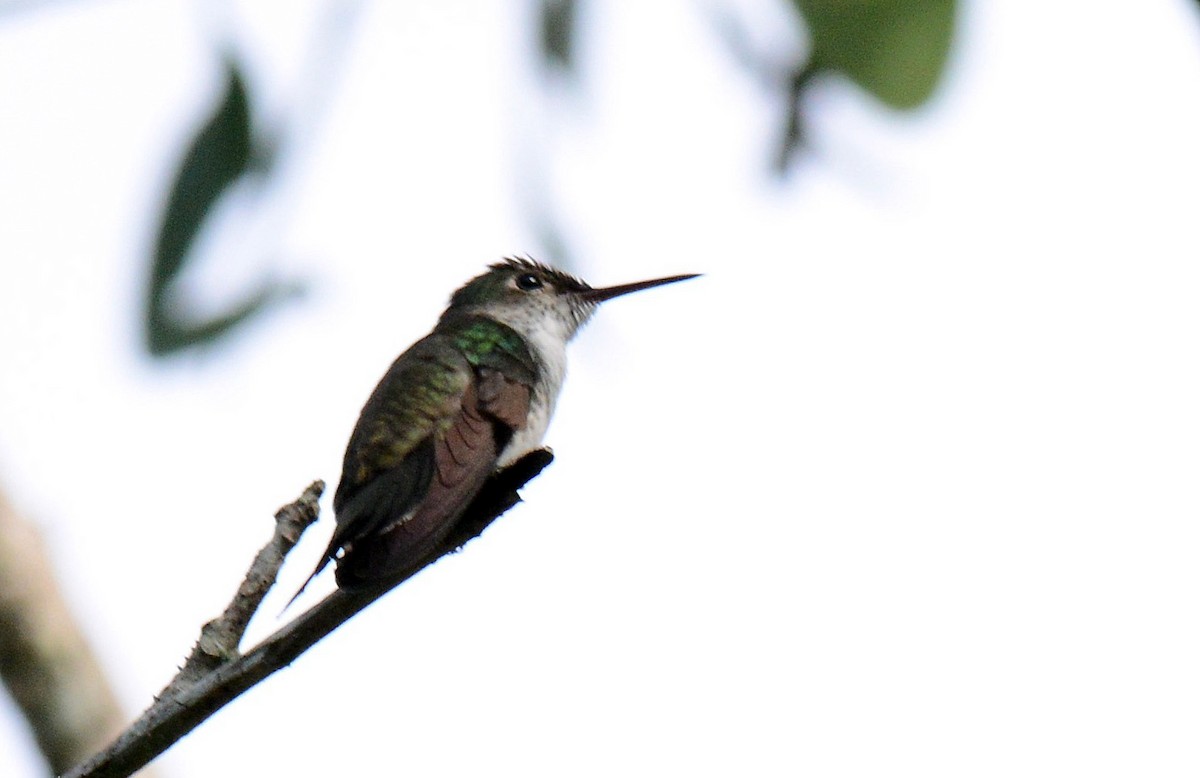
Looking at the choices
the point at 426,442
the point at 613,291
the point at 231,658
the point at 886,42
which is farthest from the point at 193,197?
the point at 613,291

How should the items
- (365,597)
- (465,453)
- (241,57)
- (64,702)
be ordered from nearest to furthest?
(241,57)
(365,597)
(465,453)
(64,702)

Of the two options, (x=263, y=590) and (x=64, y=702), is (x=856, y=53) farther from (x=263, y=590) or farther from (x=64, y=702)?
(x=64, y=702)

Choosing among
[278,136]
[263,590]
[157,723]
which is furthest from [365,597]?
[278,136]

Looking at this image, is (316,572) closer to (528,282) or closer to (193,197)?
(193,197)

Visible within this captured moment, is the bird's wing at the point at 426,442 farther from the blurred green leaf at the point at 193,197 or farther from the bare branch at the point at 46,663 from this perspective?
the bare branch at the point at 46,663

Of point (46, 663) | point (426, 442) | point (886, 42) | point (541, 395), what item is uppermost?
point (886, 42)

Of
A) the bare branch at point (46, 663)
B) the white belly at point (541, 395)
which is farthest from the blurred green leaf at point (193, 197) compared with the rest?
the bare branch at point (46, 663)

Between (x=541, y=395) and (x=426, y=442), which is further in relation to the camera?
(x=541, y=395)
